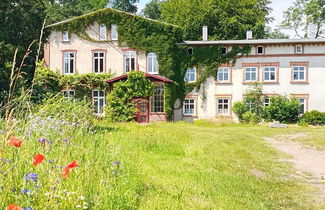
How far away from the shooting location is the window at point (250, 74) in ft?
103

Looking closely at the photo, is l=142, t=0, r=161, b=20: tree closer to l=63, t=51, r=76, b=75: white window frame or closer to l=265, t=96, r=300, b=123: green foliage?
l=63, t=51, r=76, b=75: white window frame

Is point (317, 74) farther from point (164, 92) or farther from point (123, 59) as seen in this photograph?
point (123, 59)

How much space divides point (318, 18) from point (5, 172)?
55.2 m

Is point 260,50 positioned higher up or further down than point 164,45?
further down

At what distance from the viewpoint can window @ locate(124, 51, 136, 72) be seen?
3138 centimetres

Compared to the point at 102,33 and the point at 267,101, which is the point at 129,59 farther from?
the point at 267,101

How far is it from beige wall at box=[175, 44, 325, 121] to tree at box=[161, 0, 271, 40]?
52.2 ft

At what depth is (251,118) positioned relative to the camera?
29.9m

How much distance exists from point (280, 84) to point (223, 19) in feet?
61.9

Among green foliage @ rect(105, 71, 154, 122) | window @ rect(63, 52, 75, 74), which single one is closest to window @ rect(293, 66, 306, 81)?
green foliage @ rect(105, 71, 154, 122)

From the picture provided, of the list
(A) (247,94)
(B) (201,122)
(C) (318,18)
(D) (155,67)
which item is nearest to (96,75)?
(D) (155,67)

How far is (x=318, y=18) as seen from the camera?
168ft

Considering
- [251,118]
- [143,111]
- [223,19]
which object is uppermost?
[223,19]

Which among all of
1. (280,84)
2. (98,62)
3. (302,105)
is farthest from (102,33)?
(302,105)
